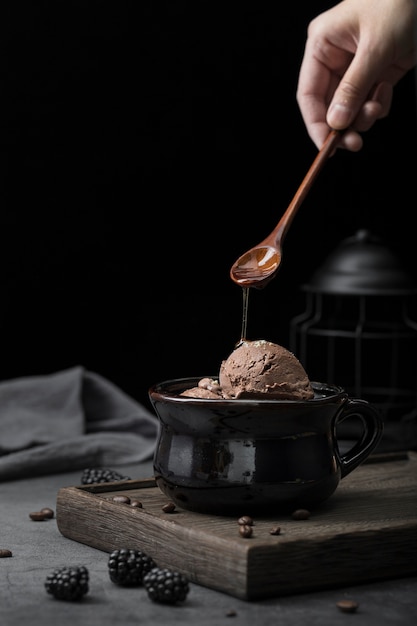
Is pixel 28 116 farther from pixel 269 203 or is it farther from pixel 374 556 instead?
pixel 374 556

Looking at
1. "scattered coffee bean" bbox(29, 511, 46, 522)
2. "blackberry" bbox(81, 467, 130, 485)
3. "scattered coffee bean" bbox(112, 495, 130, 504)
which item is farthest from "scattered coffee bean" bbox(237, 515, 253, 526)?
"blackberry" bbox(81, 467, 130, 485)

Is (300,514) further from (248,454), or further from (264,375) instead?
(264,375)

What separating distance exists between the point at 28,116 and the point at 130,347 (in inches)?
31.0

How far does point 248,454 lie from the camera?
69.4 inches

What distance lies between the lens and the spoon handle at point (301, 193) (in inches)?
81.3

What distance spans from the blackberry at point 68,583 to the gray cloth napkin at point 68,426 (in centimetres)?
94

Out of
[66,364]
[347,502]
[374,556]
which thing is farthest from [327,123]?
[66,364]

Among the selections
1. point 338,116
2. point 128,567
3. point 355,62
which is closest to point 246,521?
point 128,567

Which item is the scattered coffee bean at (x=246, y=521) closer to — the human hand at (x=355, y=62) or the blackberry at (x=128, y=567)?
the blackberry at (x=128, y=567)

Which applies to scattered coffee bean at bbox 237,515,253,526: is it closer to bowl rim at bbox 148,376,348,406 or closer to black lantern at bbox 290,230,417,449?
bowl rim at bbox 148,376,348,406

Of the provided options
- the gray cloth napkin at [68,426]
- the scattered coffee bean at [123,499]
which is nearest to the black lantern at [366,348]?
the gray cloth napkin at [68,426]

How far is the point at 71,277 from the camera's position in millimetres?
3443

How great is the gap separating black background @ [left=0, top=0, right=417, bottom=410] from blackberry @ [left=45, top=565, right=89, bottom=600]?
185 cm

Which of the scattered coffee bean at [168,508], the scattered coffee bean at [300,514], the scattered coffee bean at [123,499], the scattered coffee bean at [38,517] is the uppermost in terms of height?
the scattered coffee bean at [300,514]
